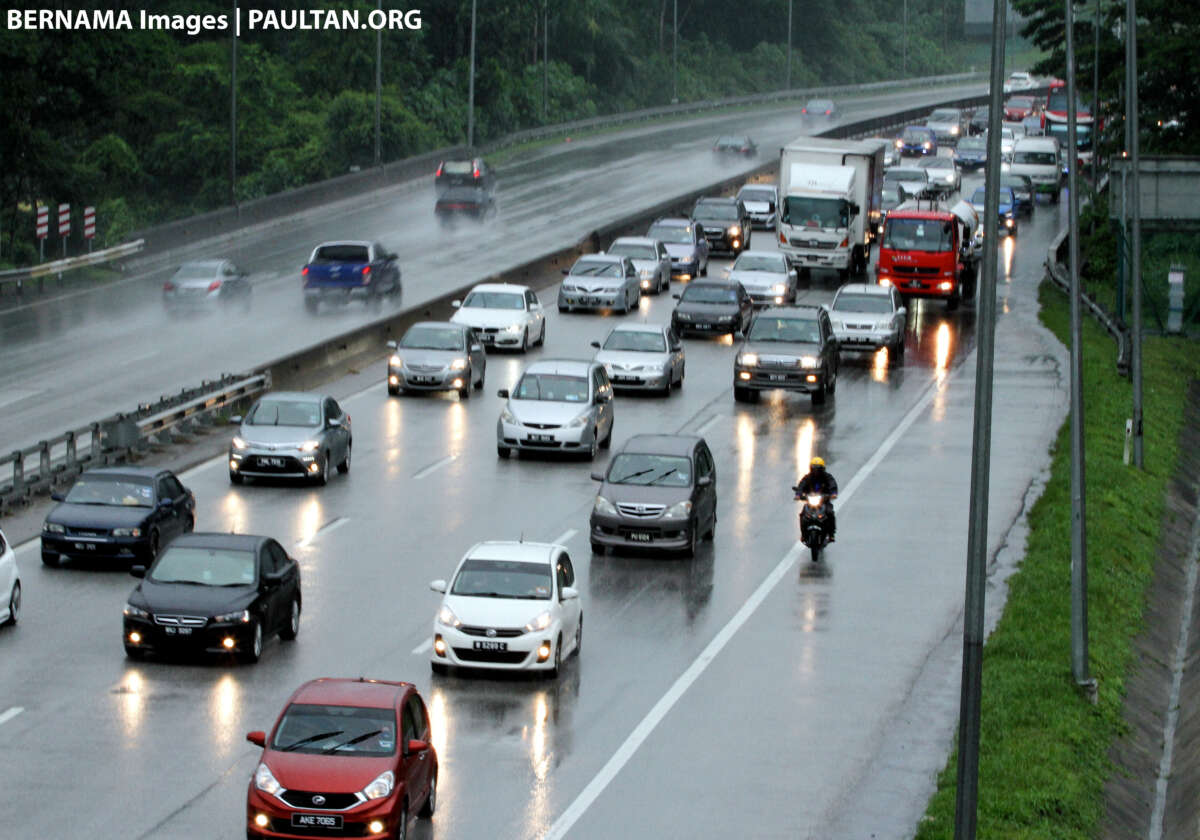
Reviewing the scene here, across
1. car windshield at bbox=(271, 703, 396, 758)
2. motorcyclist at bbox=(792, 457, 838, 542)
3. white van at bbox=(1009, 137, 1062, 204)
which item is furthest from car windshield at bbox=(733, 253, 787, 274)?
car windshield at bbox=(271, 703, 396, 758)

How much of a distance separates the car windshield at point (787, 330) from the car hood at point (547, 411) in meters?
7.57

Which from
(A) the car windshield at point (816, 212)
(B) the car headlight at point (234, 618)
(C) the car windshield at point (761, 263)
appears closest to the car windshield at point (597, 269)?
(C) the car windshield at point (761, 263)

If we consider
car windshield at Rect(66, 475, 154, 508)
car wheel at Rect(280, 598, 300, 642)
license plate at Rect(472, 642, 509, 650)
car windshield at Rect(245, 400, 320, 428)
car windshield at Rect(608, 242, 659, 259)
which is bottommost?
car wheel at Rect(280, 598, 300, 642)

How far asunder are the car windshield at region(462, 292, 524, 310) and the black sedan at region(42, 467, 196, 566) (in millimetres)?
21640

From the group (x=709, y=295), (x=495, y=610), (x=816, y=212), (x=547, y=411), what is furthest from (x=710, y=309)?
(x=495, y=610)

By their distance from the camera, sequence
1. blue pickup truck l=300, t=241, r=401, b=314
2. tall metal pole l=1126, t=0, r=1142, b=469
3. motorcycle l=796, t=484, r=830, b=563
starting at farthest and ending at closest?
blue pickup truck l=300, t=241, r=401, b=314 < tall metal pole l=1126, t=0, r=1142, b=469 < motorcycle l=796, t=484, r=830, b=563

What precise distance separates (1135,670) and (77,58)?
6250 cm

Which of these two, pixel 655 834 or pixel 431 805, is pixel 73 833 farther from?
pixel 655 834

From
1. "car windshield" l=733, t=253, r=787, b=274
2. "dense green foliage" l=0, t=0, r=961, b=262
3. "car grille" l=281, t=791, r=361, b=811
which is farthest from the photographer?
"dense green foliage" l=0, t=0, r=961, b=262

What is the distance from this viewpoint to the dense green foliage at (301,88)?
271ft

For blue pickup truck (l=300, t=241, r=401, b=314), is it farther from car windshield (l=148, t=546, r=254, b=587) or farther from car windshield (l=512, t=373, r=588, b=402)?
car windshield (l=148, t=546, r=254, b=587)

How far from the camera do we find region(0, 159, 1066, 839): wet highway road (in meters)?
19.8

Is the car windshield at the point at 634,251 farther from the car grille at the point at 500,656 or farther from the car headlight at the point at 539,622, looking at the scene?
the car grille at the point at 500,656

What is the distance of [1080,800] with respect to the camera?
2053 cm
